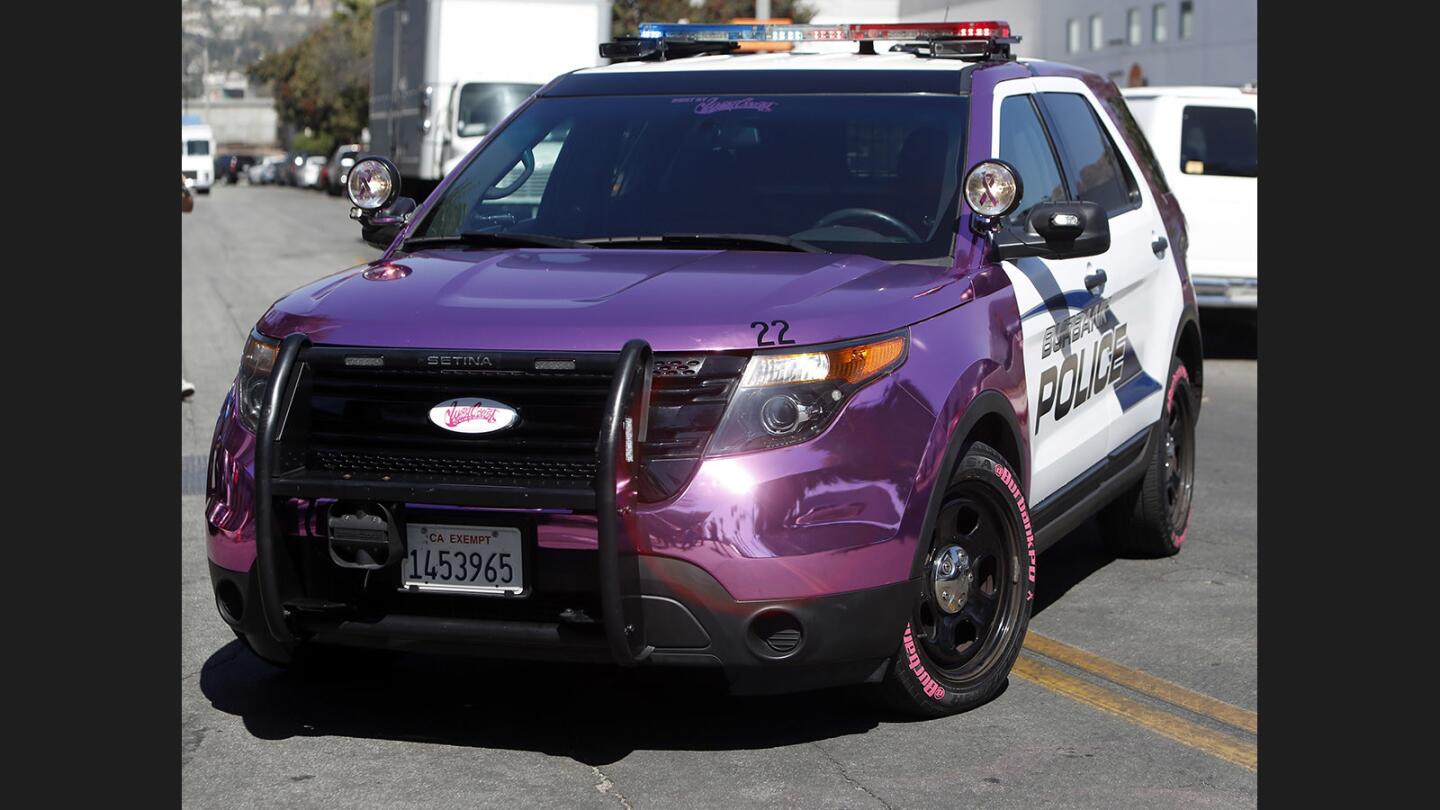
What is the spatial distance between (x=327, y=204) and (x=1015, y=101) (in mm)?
44532

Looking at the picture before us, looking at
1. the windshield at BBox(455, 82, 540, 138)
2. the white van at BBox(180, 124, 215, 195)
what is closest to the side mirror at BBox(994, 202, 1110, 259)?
the windshield at BBox(455, 82, 540, 138)

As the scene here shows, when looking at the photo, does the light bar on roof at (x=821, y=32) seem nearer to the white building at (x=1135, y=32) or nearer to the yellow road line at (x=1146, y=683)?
the yellow road line at (x=1146, y=683)

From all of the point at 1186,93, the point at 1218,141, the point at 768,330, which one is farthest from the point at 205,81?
the point at 768,330

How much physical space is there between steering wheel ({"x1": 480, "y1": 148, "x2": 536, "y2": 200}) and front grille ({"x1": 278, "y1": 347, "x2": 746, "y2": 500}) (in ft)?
4.72

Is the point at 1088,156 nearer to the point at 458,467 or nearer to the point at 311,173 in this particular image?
the point at 458,467

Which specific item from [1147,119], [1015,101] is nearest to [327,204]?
[1147,119]

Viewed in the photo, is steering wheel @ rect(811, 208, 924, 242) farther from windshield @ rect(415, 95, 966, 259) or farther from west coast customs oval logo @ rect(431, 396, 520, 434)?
west coast customs oval logo @ rect(431, 396, 520, 434)

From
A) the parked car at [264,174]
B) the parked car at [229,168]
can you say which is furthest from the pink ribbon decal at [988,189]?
the parked car at [229,168]

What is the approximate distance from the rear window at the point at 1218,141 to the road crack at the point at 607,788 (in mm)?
11477

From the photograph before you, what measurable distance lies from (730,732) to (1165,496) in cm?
280

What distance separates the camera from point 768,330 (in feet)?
14.9

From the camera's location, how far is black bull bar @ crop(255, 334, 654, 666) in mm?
4320

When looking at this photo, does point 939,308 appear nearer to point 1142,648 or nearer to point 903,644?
point 903,644

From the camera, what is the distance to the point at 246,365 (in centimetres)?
496
